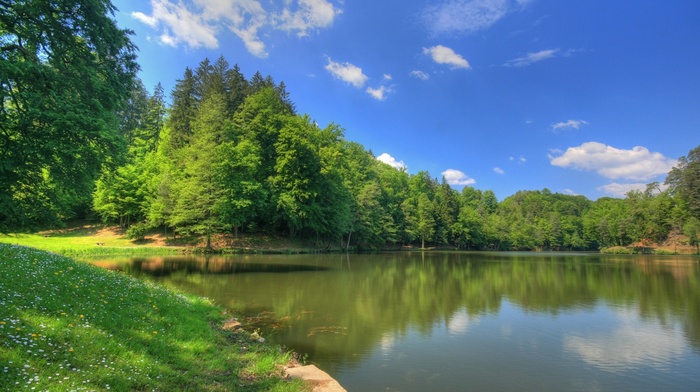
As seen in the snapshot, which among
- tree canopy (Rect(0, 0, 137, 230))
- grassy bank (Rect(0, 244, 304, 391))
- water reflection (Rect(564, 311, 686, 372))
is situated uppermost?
tree canopy (Rect(0, 0, 137, 230))

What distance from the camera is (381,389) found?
24.5 feet

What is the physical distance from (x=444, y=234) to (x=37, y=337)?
86672 millimetres

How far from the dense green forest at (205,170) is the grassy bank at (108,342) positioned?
432cm

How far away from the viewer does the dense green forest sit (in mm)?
12320

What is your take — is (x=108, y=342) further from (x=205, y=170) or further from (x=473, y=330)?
(x=205, y=170)

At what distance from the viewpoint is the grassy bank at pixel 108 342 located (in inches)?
192

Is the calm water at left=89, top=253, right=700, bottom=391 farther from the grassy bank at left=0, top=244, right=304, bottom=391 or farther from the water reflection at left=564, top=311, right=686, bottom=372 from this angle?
the grassy bank at left=0, top=244, right=304, bottom=391

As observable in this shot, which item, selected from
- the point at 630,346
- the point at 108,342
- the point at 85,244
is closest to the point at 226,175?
the point at 85,244

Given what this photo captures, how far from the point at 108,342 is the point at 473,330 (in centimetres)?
1088

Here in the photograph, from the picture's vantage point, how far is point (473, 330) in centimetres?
1258

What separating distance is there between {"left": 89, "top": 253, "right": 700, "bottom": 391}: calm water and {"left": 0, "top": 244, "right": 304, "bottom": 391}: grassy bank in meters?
2.18

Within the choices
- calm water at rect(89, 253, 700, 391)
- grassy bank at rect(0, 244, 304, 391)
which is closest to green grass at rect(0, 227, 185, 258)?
calm water at rect(89, 253, 700, 391)

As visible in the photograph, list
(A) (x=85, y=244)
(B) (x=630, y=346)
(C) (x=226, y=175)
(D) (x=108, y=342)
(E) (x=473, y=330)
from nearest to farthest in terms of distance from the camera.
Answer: (D) (x=108, y=342) → (B) (x=630, y=346) → (E) (x=473, y=330) → (A) (x=85, y=244) → (C) (x=226, y=175)

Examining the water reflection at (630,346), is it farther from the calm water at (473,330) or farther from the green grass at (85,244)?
the green grass at (85,244)
